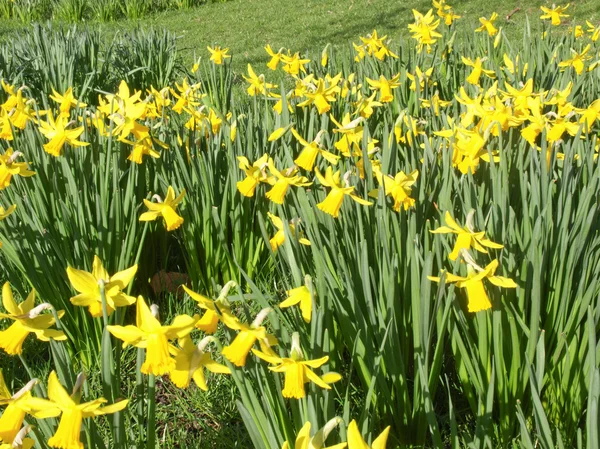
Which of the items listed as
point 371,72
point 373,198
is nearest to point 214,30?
point 371,72

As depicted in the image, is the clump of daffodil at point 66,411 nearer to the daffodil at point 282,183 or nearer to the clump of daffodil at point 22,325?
the clump of daffodil at point 22,325

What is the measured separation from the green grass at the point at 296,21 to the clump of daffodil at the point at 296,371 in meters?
5.67

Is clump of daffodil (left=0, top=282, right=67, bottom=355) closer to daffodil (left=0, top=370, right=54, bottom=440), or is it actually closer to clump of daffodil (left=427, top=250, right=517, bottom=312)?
daffodil (left=0, top=370, right=54, bottom=440)

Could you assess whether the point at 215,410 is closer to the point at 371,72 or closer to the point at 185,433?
the point at 185,433

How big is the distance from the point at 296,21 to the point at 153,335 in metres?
8.10

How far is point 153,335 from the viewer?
98cm

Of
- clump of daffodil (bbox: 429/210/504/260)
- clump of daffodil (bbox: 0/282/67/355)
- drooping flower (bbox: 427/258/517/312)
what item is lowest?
drooping flower (bbox: 427/258/517/312)

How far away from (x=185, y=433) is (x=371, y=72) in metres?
2.44

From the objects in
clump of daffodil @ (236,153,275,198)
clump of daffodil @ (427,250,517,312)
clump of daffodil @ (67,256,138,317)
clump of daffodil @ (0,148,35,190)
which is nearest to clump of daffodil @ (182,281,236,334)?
clump of daffodil @ (67,256,138,317)

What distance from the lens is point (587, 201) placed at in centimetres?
157

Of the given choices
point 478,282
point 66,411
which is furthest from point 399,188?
point 66,411

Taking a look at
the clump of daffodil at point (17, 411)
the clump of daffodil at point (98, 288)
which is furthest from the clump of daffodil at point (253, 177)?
the clump of daffodil at point (17, 411)

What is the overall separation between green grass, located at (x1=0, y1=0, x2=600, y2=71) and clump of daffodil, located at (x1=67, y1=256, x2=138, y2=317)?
5.52 meters

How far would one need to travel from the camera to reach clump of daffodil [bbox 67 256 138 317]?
44.0 inches
